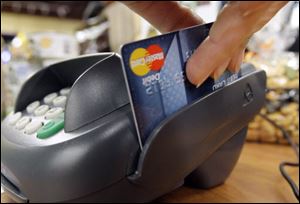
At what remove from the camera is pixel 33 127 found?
27cm

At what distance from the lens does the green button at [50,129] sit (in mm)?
253

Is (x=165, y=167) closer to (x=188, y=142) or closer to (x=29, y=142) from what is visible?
(x=188, y=142)

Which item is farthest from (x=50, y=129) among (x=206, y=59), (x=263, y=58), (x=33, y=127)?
(x=263, y=58)

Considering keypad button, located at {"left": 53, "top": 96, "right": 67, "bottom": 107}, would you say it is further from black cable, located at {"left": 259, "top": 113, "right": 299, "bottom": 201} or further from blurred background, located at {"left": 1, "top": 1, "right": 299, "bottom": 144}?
black cable, located at {"left": 259, "top": 113, "right": 299, "bottom": 201}

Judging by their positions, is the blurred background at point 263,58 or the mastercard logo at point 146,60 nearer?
the mastercard logo at point 146,60

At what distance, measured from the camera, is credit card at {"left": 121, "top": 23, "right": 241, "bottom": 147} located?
203 mm

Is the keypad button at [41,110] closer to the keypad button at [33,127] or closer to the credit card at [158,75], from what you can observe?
the keypad button at [33,127]

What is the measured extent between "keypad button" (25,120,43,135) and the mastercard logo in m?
0.13

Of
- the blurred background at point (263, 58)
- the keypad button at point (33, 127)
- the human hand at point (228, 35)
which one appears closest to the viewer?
the human hand at point (228, 35)

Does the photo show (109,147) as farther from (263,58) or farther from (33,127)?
(263,58)

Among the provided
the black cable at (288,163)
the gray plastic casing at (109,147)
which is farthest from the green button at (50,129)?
the black cable at (288,163)

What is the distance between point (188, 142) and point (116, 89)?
81 millimetres

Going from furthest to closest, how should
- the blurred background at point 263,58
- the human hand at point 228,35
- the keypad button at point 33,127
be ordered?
the blurred background at point 263,58 < the keypad button at point 33,127 < the human hand at point 228,35

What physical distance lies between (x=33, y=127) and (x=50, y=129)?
0.03 metres
